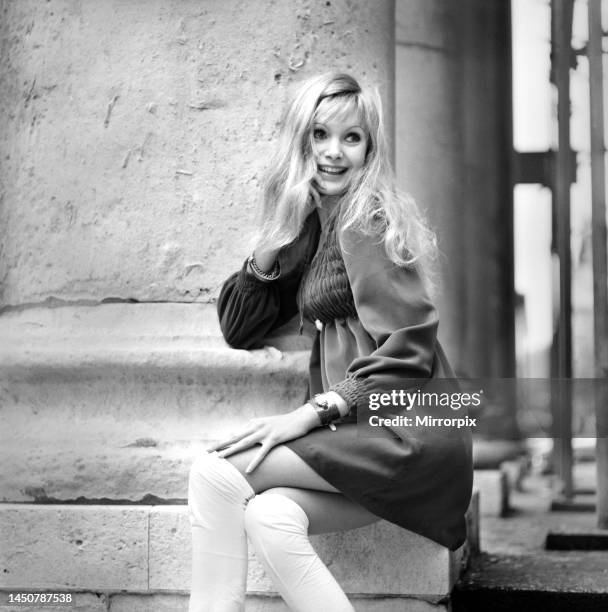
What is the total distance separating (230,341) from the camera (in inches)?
125

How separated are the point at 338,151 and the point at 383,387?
703 millimetres

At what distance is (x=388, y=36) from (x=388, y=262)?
3.20 feet

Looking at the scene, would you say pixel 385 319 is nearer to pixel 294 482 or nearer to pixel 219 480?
pixel 294 482

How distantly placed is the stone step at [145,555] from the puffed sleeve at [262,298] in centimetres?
55

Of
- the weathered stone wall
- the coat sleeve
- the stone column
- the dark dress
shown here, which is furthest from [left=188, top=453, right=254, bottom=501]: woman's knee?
the stone column

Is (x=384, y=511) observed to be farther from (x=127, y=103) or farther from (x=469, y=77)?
(x=469, y=77)

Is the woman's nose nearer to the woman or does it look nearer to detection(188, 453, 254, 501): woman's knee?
the woman

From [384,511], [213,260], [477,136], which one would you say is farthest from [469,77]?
[384,511]

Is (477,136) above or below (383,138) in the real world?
above

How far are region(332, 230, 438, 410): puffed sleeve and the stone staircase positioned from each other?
1.57 ft

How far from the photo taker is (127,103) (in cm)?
335

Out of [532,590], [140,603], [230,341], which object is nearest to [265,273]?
[230,341]

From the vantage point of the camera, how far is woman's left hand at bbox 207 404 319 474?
8.71 feet

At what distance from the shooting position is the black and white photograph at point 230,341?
2.67 m
